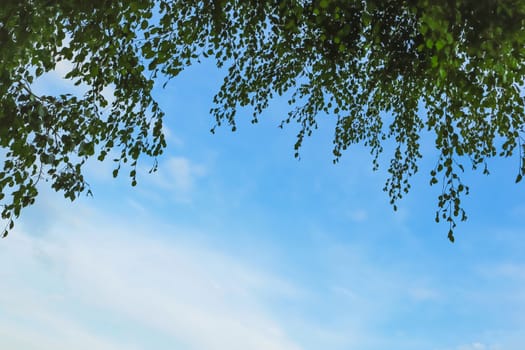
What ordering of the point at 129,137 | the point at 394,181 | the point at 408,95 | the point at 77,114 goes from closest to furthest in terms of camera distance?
1. the point at 77,114
2. the point at 129,137
3. the point at 408,95
4. the point at 394,181

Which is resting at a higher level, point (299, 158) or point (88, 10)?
point (299, 158)

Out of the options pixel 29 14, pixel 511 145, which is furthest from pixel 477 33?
pixel 29 14

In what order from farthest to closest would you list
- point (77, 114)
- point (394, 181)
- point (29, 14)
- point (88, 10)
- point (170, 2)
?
point (394, 181)
point (170, 2)
point (77, 114)
point (88, 10)
point (29, 14)

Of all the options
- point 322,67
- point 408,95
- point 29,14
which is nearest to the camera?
point 29,14

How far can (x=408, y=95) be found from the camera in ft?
38.1

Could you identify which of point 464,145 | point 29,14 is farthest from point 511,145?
point 29,14

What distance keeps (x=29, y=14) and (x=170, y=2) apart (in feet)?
14.5

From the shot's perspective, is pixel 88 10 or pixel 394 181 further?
pixel 394 181

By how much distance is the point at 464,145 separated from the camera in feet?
35.6

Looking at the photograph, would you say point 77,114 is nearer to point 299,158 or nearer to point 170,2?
point 170,2

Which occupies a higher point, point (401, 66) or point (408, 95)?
point (408, 95)

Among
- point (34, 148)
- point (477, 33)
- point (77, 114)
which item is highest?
point (477, 33)

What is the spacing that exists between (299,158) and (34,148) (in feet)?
22.0

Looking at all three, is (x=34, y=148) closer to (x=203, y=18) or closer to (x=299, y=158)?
(x=203, y=18)
